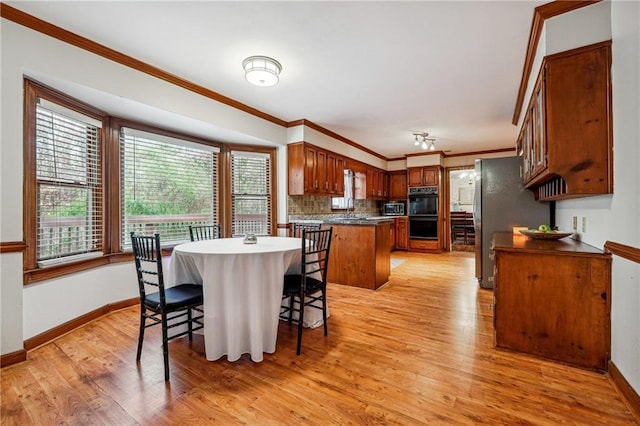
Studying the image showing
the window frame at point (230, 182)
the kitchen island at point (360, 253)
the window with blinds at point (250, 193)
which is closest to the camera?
the kitchen island at point (360, 253)

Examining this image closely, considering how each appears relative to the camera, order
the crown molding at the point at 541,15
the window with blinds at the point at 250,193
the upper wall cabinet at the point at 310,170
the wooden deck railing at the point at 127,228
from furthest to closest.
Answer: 1. the upper wall cabinet at the point at 310,170
2. the window with blinds at the point at 250,193
3. the wooden deck railing at the point at 127,228
4. the crown molding at the point at 541,15

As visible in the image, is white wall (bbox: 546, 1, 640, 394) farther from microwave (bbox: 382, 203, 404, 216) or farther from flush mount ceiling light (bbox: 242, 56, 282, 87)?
microwave (bbox: 382, 203, 404, 216)

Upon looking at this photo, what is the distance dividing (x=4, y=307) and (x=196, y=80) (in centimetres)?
261

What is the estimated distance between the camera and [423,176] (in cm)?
718

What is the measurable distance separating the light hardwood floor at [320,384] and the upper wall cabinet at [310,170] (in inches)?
99.8

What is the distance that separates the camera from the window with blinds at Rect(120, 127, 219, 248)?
3.34 meters

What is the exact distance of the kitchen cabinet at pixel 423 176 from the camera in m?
7.05

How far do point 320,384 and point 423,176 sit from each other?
6.31m

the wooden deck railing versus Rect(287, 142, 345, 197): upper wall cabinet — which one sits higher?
Rect(287, 142, 345, 197): upper wall cabinet

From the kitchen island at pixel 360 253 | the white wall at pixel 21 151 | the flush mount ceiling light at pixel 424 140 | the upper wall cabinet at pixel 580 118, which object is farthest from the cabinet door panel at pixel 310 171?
the upper wall cabinet at pixel 580 118

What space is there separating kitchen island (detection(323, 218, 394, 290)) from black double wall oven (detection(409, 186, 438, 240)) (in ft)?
10.6

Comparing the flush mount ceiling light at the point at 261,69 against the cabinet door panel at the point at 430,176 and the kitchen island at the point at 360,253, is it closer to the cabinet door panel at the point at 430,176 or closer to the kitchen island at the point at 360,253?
the kitchen island at the point at 360,253

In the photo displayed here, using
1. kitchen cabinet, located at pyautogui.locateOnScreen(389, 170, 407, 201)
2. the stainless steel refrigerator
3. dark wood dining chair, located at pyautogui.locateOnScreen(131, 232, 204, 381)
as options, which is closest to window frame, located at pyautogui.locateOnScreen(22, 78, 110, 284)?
dark wood dining chair, located at pyautogui.locateOnScreen(131, 232, 204, 381)

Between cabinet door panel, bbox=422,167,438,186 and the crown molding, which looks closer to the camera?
the crown molding
